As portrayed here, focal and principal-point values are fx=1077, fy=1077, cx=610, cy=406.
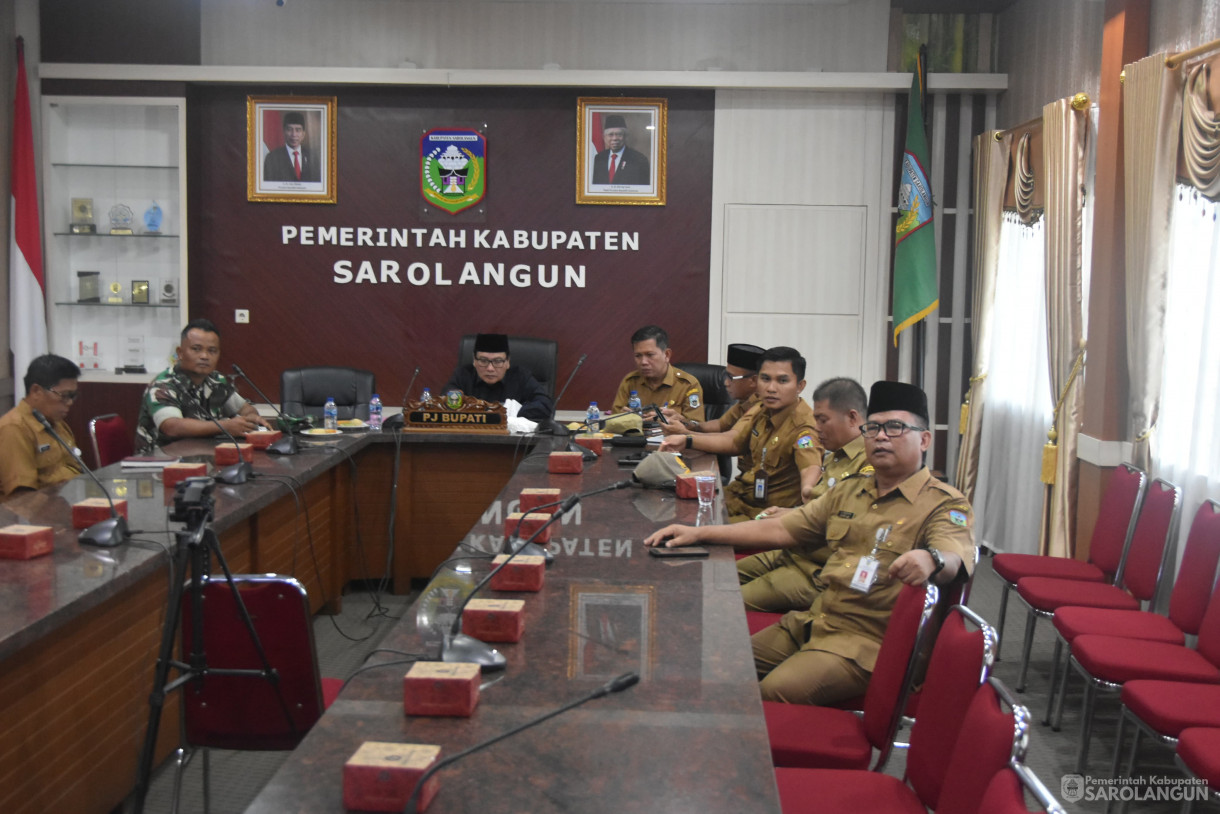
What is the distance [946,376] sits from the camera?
20.9ft

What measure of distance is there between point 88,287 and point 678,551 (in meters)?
4.97

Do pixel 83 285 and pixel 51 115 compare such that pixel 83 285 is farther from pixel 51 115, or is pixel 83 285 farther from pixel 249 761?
pixel 249 761

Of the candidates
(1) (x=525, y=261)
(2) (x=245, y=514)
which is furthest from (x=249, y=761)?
(1) (x=525, y=261)

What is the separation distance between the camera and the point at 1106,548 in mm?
3801

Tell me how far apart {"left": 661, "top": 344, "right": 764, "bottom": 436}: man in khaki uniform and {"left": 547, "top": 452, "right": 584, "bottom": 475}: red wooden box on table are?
3.32 ft

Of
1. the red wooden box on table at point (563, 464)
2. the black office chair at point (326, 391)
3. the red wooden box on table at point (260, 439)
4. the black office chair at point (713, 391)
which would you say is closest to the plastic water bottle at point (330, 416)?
the black office chair at point (326, 391)

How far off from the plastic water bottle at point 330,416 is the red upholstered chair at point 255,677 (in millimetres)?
2748

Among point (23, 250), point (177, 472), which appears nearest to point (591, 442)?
point (177, 472)

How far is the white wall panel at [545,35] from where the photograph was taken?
627 cm

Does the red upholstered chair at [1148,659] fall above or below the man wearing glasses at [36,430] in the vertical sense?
below

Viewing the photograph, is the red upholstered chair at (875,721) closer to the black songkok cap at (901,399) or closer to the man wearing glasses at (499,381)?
the black songkok cap at (901,399)

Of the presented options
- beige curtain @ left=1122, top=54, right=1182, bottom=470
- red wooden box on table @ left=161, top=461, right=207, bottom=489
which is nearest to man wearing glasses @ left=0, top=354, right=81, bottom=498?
red wooden box on table @ left=161, top=461, right=207, bottom=489

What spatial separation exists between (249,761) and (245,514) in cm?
72

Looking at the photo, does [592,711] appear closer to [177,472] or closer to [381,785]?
[381,785]
